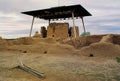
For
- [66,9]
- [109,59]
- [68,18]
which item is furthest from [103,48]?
[68,18]

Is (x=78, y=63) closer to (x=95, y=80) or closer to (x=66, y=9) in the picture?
(x=95, y=80)

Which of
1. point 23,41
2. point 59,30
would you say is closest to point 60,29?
point 59,30

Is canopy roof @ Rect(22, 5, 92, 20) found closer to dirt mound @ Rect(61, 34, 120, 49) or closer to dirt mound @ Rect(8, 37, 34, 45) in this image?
dirt mound @ Rect(61, 34, 120, 49)

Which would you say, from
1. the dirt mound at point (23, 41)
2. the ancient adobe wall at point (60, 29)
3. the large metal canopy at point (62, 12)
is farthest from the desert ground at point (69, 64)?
the large metal canopy at point (62, 12)

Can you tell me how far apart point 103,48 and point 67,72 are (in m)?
5.38

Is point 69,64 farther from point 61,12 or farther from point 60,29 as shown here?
point 61,12

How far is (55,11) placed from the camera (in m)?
28.1

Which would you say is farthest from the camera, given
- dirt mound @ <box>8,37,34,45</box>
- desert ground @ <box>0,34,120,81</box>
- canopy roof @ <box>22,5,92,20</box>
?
canopy roof @ <box>22,5,92,20</box>

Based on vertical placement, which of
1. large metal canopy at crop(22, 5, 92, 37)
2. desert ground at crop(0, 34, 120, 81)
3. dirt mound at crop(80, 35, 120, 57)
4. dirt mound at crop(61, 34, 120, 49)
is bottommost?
desert ground at crop(0, 34, 120, 81)

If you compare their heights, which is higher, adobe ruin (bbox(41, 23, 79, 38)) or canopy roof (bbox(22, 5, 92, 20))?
canopy roof (bbox(22, 5, 92, 20))

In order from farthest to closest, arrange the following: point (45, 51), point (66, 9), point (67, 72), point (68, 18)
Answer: point (68, 18) < point (66, 9) < point (45, 51) < point (67, 72)

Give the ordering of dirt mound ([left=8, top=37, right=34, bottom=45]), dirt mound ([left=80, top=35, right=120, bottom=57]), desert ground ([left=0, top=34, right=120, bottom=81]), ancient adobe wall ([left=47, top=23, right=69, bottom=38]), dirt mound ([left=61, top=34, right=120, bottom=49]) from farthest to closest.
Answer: ancient adobe wall ([left=47, top=23, right=69, bottom=38])
dirt mound ([left=8, top=37, right=34, bottom=45])
dirt mound ([left=61, top=34, right=120, bottom=49])
dirt mound ([left=80, top=35, right=120, bottom=57])
desert ground ([left=0, top=34, right=120, bottom=81])

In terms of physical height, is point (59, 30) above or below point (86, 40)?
above

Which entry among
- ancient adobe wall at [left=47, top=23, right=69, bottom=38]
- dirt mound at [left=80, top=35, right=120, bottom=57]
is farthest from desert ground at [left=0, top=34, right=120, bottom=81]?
ancient adobe wall at [left=47, top=23, right=69, bottom=38]
